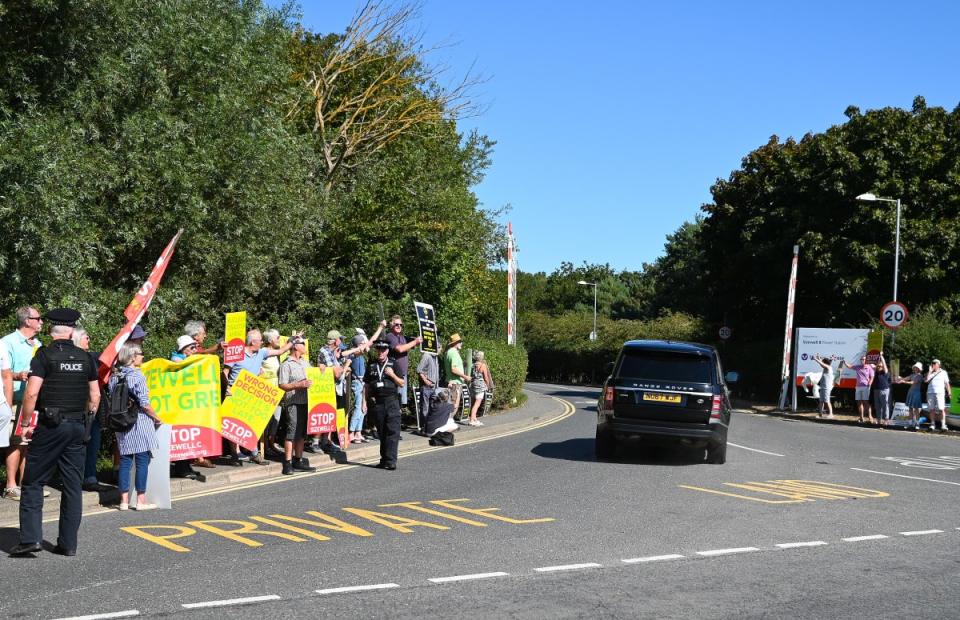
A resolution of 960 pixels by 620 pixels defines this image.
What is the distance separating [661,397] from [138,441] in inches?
301

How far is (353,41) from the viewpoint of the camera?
120 ft

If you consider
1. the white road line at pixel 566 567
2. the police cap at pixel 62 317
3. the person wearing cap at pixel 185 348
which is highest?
the police cap at pixel 62 317

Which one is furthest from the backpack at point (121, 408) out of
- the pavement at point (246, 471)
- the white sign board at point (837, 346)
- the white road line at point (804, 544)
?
the white sign board at point (837, 346)

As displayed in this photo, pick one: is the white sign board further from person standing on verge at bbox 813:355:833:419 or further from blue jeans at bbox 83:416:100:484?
blue jeans at bbox 83:416:100:484

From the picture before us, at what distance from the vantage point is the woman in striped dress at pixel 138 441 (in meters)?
10.7

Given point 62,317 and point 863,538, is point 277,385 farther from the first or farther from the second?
point 863,538

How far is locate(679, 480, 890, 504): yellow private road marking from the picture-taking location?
12.2 meters

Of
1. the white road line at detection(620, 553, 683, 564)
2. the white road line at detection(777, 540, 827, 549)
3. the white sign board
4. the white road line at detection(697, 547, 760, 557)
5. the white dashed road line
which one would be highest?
the white sign board

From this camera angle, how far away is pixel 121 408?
10664 mm

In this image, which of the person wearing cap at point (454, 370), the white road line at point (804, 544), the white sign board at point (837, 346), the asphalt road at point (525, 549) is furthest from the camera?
the white sign board at point (837, 346)

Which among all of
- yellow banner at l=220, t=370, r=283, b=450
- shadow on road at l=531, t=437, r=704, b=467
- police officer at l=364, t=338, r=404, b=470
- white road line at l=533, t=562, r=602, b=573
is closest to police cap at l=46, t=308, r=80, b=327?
white road line at l=533, t=562, r=602, b=573

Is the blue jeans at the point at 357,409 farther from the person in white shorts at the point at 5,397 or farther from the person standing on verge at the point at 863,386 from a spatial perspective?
the person standing on verge at the point at 863,386

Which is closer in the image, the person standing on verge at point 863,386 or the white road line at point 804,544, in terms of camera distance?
the white road line at point 804,544

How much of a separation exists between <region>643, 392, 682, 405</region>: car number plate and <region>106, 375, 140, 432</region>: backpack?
7.51 m
